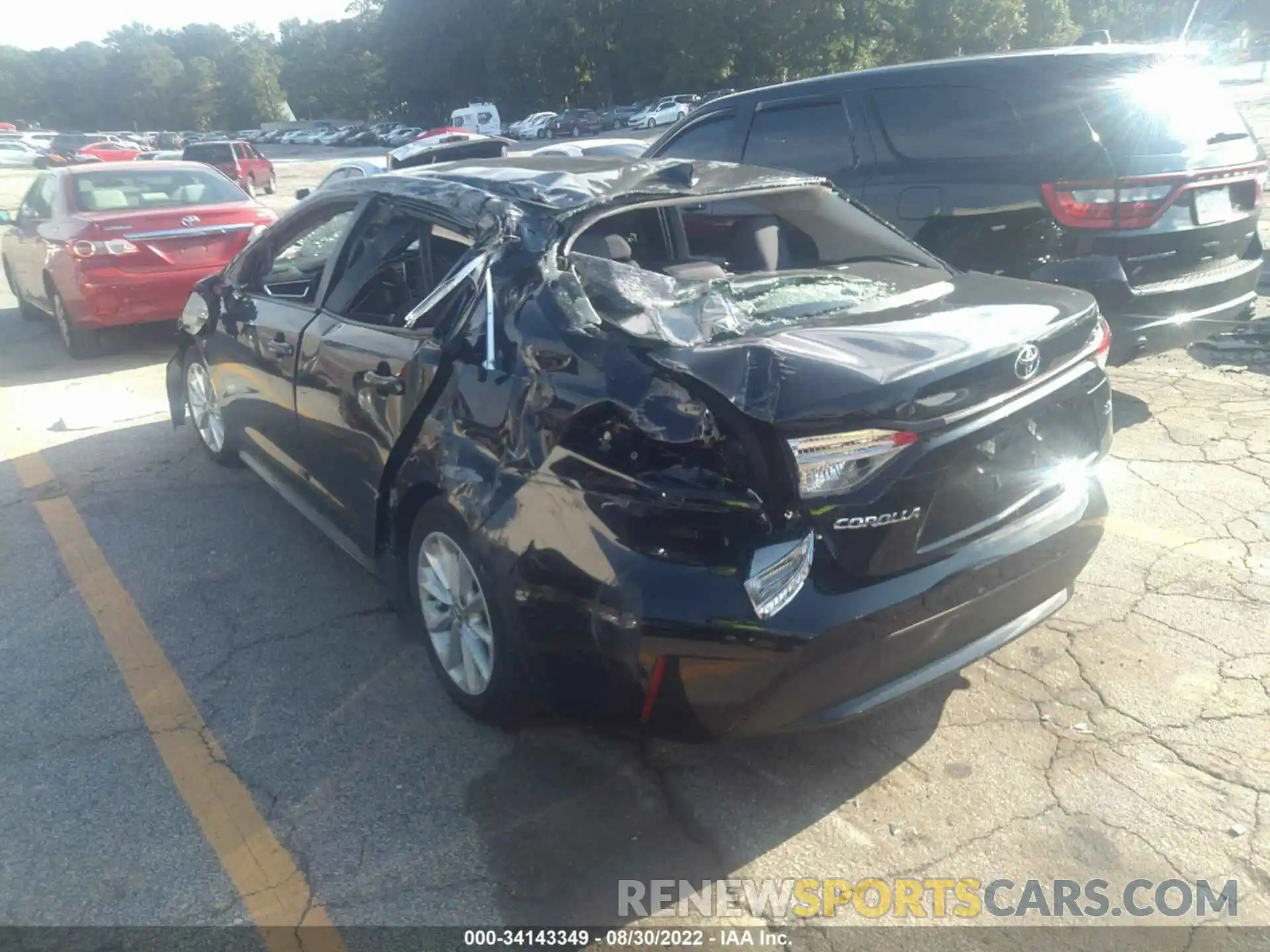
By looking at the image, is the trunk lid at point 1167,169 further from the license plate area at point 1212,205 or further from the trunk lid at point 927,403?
the trunk lid at point 927,403

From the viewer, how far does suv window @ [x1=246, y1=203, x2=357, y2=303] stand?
4.51 m

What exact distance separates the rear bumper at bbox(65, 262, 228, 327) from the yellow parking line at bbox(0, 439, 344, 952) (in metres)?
4.03

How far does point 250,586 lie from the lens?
4586 mm

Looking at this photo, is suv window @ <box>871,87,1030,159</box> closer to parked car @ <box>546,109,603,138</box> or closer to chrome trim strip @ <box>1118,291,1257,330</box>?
chrome trim strip @ <box>1118,291,1257,330</box>

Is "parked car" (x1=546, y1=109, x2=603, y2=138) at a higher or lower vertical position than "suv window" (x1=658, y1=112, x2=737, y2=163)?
lower

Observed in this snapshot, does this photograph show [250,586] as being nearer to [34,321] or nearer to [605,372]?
[605,372]

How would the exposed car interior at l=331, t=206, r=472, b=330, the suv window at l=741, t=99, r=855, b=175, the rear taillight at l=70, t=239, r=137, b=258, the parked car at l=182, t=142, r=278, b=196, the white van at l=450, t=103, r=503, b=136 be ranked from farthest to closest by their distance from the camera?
the white van at l=450, t=103, r=503, b=136, the parked car at l=182, t=142, r=278, b=196, the rear taillight at l=70, t=239, r=137, b=258, the suv window at l=741, t=99, r=855, b=175, the exposed car interior at l=331, t=206, r=472, b=330

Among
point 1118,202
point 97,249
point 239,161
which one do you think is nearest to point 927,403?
point 1118,202

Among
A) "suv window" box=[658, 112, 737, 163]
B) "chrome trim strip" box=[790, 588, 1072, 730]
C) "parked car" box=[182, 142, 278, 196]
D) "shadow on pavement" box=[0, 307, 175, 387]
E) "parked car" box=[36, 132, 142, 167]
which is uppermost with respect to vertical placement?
"suv window" box=[658, 112, 737, 163]

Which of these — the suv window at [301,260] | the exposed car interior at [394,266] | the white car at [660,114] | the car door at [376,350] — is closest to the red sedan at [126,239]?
the suv window at [301,260]

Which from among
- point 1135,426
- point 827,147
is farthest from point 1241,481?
point 827,147

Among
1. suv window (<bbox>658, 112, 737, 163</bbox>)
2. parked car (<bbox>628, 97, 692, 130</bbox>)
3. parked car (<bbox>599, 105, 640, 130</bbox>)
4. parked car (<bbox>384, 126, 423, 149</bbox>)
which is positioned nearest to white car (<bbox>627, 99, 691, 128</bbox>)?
parked car (<bbox>628, 97, 692, 130</bbox>)

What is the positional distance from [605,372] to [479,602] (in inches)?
36.0

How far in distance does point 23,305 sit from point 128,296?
11.1ft
